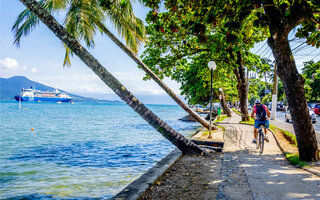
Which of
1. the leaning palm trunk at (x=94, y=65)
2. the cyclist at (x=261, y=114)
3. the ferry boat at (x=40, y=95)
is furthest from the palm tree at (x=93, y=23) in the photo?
the ferry boat at (x=40, y=95)

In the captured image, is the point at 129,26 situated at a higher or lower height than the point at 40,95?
lower

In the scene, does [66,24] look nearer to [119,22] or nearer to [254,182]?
[119,22]

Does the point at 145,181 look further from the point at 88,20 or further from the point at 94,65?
the point at 88,20

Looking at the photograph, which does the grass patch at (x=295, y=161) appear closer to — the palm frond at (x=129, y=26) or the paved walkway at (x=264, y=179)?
the paved walkway at (x=264, y=179)

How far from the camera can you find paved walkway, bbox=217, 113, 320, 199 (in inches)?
154

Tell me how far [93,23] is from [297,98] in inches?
353

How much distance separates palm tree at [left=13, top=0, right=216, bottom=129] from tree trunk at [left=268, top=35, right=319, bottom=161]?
527 cm

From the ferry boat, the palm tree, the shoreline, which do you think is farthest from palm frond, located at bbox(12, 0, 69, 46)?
the ferry boat

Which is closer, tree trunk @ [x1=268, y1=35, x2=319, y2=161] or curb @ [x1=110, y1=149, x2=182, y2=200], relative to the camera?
curb @ [x1=110, y1=149, x2=182, y2=200]

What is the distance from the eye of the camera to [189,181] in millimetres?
4883

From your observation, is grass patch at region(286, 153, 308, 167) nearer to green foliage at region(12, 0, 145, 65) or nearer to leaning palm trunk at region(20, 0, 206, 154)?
leaning palm trunk at region(20, 0, 206, 154)

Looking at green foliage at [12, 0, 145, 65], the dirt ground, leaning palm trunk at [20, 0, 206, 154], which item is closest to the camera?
the dirt ground

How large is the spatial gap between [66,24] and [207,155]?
814 cm

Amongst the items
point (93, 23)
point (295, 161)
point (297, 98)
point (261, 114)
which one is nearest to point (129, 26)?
point (93, 23)
